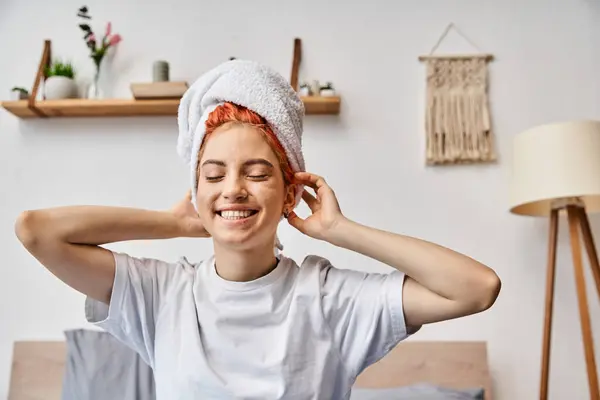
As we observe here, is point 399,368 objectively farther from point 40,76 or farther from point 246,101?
point 40,76

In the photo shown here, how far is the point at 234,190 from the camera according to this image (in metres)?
1.06

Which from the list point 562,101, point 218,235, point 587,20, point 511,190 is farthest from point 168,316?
point 587,20

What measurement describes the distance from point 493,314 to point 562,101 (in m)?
0.95

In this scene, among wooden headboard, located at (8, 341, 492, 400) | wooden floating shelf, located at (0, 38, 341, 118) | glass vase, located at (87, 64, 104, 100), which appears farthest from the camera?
glass vase, located at (87, 64, 104, 100)

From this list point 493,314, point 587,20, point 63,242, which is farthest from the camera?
point 587,20

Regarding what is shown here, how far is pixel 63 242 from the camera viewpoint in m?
1.06

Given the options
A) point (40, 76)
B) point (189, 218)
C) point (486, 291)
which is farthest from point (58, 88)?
point (486, 291)

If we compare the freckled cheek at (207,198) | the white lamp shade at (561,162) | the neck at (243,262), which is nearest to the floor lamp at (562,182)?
the white lamp shade at (561,162)

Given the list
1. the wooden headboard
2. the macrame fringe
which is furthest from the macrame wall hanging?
the wooden headboard

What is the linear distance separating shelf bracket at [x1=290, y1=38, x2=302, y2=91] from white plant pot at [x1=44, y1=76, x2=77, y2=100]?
95cm

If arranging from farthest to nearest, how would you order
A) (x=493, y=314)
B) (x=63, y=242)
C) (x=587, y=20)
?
(x=587, y=20) → (x=493, y=314) → (x=63, y=242)

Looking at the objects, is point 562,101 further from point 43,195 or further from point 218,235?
point 43,195

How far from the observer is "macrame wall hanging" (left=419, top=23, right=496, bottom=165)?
98.5 inches

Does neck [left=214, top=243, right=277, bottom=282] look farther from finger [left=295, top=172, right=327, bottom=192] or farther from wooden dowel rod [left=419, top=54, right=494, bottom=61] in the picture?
wooden dowel rod [left=419, top=54, right=494, bottom=61]
